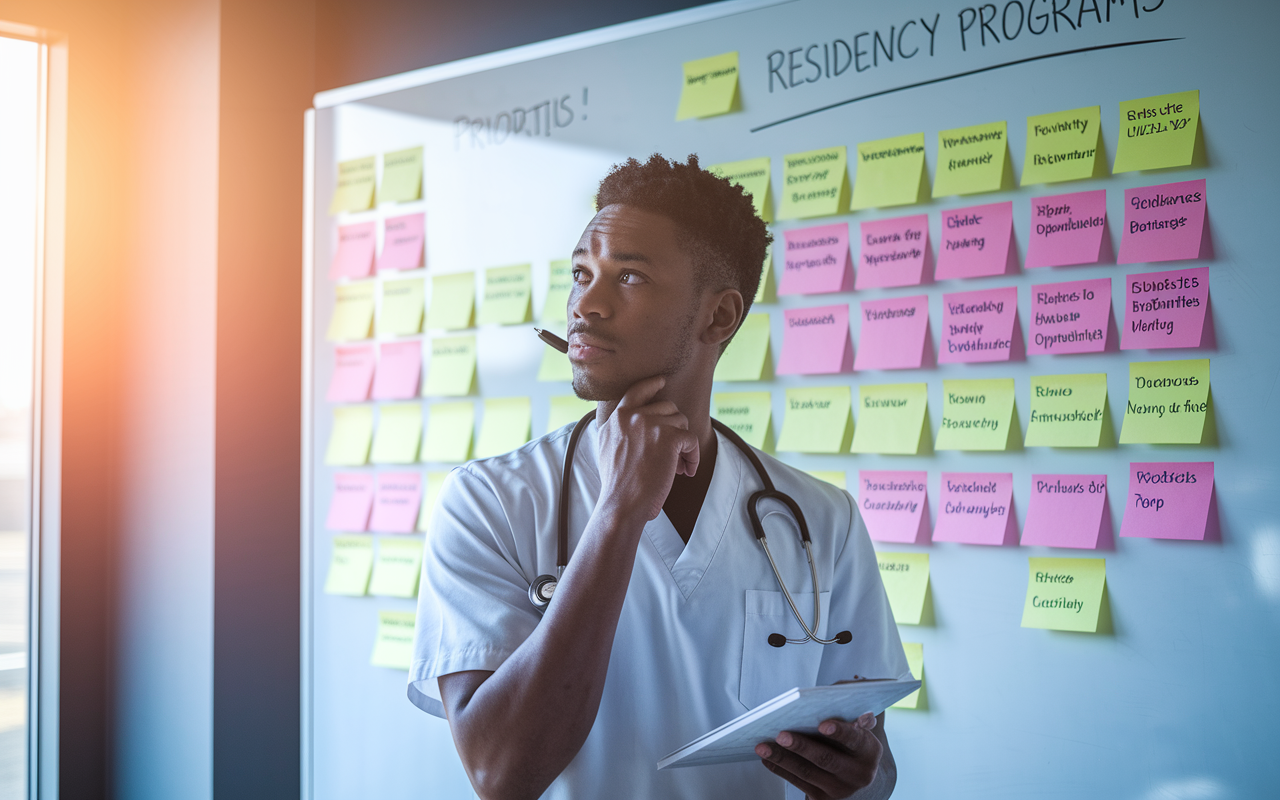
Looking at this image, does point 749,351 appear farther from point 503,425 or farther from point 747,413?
point 503,425

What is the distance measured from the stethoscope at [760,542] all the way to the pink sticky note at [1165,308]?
0.58 m

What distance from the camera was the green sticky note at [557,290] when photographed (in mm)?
1893

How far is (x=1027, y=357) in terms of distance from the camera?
1476 mm

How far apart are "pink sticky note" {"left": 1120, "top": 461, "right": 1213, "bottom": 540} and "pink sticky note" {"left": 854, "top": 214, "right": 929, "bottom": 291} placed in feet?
1.50

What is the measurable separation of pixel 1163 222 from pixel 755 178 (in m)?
0.67

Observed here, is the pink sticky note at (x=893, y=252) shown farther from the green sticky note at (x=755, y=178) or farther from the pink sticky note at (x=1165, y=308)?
the pink sticky note at (x=1165, y=308)

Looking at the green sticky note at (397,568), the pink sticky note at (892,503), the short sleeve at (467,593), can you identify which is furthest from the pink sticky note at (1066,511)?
the green sticky note at (397,568)

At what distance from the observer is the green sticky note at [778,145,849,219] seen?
5.33 feet

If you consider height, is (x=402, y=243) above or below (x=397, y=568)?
above

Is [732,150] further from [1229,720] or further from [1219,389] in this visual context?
[1229,720]

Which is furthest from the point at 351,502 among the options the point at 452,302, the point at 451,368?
the point at 452,302

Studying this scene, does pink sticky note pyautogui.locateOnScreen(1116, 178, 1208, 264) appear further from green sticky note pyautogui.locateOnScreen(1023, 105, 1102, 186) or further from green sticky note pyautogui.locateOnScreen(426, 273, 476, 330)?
green sticky note pyautogui.locateOnScreen(426, 273, 476, 330)

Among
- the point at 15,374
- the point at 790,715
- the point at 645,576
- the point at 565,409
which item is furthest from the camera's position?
the point at 15,374

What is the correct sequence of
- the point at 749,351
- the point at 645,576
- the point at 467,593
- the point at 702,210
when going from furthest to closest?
the point at 749,351, the point at 702,210, the point at 645,576, the point at 467,593
